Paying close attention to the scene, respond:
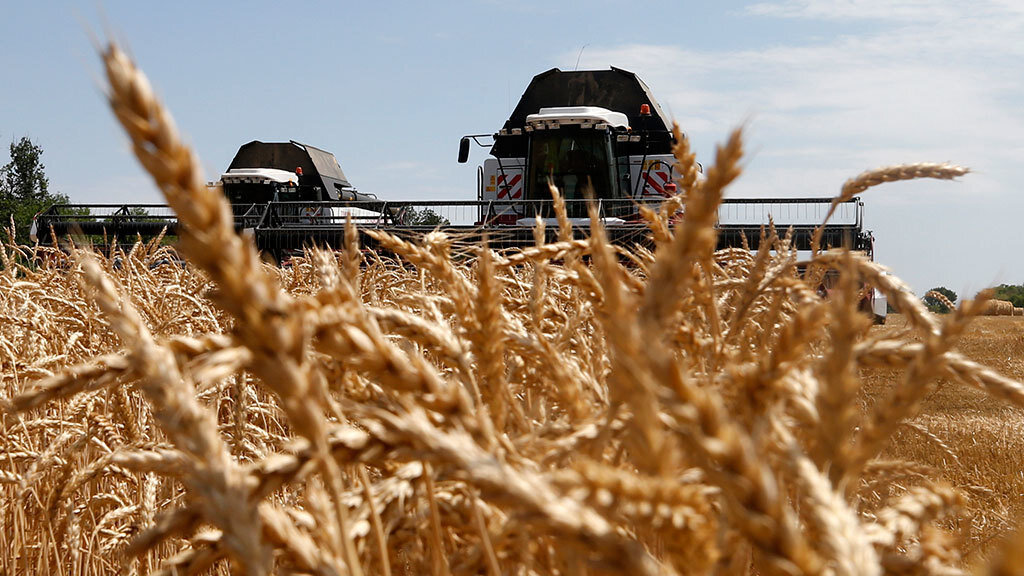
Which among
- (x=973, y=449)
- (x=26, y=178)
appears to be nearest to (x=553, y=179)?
(x=973, y=449)

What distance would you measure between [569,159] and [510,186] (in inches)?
61.0

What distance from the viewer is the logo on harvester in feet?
46.1

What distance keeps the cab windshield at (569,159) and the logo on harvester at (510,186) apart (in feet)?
3.22

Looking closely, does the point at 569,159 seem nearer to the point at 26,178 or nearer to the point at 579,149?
the point at 579,149

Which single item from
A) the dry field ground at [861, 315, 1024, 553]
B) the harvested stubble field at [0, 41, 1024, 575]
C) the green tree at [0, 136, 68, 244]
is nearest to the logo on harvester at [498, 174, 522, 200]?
the dry field ground at [861, 315, 1024, 553]

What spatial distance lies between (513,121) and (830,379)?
15.1 metres

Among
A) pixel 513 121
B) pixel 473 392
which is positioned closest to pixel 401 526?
pixel 473 392

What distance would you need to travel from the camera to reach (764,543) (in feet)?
1.43

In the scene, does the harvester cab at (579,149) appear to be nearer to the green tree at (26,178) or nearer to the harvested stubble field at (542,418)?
the harvested stubble field at (542,418)

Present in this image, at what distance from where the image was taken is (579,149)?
504 inches

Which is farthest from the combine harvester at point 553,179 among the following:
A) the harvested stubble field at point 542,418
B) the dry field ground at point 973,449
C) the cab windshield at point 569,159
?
the harvested stubble field at point 542,418

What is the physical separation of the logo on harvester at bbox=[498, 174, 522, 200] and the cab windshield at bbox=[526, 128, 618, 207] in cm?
98

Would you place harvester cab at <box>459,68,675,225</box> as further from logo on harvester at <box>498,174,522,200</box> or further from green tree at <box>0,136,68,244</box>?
green tree at <box>0,136,68,244</box>

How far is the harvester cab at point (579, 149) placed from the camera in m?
12.7
